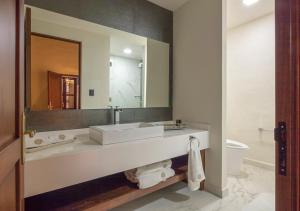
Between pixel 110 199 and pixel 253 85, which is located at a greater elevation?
pixel 253 85

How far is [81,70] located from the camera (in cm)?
193

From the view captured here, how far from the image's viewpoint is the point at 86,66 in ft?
6.40

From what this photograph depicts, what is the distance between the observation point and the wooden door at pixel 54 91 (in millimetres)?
1744

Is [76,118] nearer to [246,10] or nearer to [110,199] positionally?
[110,199]

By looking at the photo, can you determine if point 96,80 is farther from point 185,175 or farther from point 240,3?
point 240,3

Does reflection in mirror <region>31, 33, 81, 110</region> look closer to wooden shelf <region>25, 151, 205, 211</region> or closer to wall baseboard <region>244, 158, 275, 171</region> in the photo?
wooden shelf <region>25, 151, 205, 211</region>

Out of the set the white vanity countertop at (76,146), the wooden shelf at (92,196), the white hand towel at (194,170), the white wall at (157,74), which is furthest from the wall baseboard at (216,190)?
the white wall at (157,74)

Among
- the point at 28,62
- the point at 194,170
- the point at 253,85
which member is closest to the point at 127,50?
the point at 28,62

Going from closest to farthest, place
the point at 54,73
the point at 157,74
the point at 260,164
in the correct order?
the point at 54,73 → the point at 157,74 → the point at 260,164

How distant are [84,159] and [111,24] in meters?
1.54

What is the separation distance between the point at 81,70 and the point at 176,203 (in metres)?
1.76

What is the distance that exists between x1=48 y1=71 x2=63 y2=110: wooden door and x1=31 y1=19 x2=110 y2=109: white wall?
22 centimetres

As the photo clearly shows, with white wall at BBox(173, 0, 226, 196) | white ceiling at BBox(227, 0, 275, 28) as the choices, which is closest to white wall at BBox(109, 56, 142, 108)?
white wall at BBox(173, 0, 226, 196)

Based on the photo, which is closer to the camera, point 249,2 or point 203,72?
point 203,72
